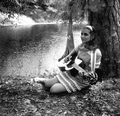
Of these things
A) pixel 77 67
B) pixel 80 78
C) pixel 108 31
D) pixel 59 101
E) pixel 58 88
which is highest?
pixel 108 31

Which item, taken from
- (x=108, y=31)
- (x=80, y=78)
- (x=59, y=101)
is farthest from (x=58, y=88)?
(x=108, y=31)

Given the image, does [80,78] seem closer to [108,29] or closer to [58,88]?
[58,88]

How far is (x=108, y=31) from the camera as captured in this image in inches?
170

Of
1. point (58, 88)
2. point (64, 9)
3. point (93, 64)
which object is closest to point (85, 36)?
point (93, 64)

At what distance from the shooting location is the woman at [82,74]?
3545 millimetres

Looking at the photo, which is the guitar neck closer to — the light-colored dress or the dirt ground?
the light-colored dress

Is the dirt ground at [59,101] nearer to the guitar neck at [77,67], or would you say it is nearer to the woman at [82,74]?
the woman at [82,74]

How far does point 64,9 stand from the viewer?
1364 centimetres

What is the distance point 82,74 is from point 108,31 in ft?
4.32

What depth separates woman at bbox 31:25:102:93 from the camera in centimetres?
354

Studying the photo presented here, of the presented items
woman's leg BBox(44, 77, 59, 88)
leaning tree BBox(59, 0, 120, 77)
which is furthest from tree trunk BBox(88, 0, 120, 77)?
woman's leg BBox(44, 77, 59, 88)

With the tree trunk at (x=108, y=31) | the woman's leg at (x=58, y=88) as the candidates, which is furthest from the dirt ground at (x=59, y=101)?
the tree trunk at (x=108, y=31)

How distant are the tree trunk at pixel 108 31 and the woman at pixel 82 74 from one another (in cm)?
79

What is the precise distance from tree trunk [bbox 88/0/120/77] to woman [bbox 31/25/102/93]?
31.1 inches
